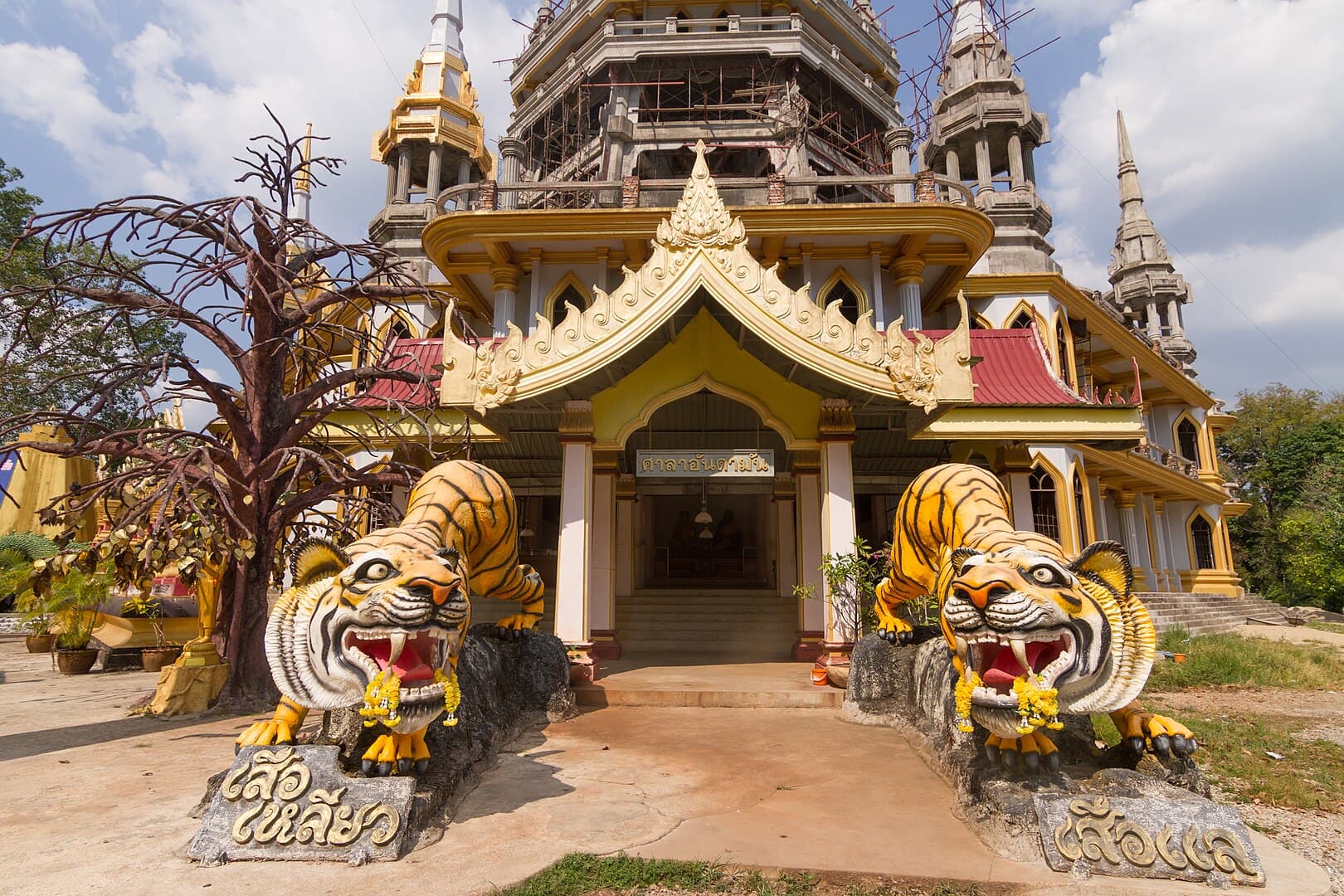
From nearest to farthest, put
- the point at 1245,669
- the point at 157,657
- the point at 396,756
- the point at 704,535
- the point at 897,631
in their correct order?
the point at 396,756 → the point at 897,631 → the point at 1245,669 → the point at 157,657 → the point at 704,535

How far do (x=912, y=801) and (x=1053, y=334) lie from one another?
14.6 metres

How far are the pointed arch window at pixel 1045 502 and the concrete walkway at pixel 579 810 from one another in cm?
1028

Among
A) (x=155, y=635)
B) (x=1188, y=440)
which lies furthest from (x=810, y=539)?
(x=1188, y=440)

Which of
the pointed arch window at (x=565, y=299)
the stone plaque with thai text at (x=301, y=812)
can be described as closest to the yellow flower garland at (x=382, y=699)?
the stone plaque with thai text at (x=301, y=812)

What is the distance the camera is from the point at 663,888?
142 inches

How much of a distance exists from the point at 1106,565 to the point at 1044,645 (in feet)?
2.72

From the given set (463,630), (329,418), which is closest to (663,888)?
(463,630)

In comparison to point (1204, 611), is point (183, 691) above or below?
below

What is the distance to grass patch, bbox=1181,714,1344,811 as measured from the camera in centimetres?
539

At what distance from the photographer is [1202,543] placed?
85.7 ft

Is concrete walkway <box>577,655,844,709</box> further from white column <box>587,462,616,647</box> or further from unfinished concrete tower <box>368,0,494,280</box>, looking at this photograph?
unfinished concrete tower <box>368,0,494,280</box>

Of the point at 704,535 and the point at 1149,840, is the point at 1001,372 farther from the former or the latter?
the point at 1149,840

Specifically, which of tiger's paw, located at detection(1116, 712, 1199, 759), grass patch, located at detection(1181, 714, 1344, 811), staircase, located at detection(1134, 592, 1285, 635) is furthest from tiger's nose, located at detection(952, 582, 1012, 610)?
staircase, located at detection(1134, 592, 1285, 635)

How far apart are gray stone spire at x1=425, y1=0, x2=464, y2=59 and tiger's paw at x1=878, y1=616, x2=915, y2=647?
992 inches
